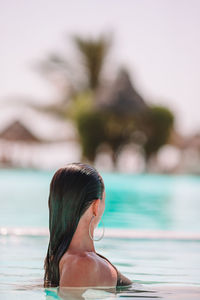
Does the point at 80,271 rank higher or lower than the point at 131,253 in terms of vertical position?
higher

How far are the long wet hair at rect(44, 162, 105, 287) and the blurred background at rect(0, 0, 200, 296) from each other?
629 inches

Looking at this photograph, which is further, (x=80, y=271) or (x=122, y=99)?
(x=122, y=99)

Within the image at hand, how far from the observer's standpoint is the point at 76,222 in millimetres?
2064

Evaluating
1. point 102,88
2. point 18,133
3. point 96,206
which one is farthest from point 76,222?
point 102,88

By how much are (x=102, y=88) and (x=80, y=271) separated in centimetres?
2509

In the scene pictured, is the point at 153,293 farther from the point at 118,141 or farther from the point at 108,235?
the point at 118,141

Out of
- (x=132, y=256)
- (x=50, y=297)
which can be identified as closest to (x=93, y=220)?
(x=50, y=297)

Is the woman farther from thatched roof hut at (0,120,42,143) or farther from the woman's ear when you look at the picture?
thatched roof hut at (0,120,42,143)

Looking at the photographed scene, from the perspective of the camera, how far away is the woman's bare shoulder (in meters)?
2.04

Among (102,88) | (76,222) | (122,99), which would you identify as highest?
(76,222)

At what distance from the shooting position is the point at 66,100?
28.1 meters

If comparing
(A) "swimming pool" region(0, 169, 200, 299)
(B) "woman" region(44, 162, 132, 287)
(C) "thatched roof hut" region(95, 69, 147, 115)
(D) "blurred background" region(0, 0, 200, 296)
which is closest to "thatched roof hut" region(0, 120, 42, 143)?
(D) "blurred background" region(0, 0, 200, 296)

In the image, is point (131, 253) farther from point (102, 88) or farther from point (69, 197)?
point (102, 88)

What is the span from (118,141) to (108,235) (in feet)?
63.7
